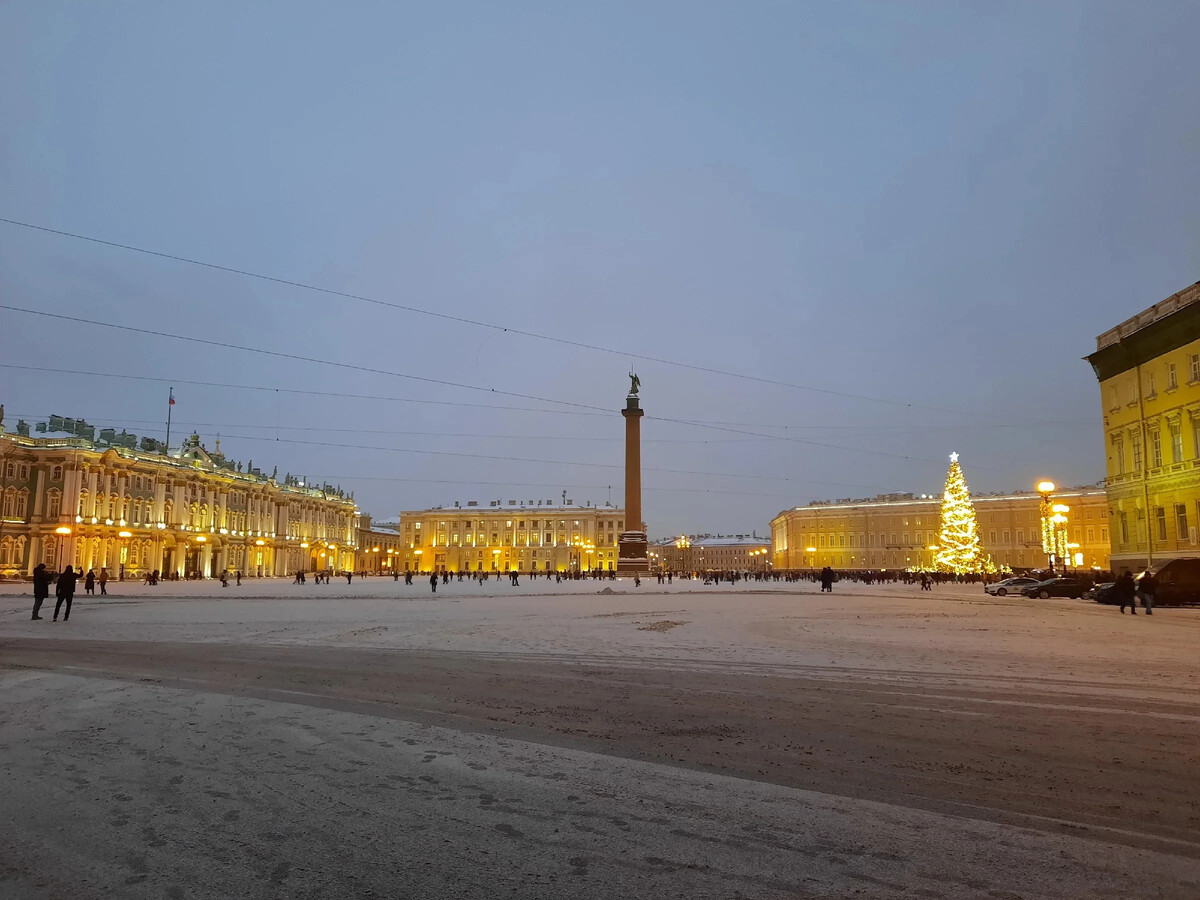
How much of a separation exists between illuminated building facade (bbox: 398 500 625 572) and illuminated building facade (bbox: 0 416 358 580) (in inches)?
1176

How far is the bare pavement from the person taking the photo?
3.83m

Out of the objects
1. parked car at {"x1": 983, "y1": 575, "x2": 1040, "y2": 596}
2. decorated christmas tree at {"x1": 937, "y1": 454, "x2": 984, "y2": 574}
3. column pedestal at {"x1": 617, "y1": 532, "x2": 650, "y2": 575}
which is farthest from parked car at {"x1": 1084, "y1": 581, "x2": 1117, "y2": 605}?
column pedestal at {"x1": 617, "y1": 532, "x2": 650, "y2": 575}

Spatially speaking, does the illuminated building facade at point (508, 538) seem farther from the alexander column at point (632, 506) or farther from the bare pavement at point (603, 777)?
the bare pavement at point (603, 777)

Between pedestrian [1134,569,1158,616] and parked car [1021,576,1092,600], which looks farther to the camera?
parked car [1021,576,1092,600]

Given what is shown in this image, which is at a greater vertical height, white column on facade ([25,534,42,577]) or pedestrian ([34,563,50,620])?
white column on facade ([25,534,42,577])

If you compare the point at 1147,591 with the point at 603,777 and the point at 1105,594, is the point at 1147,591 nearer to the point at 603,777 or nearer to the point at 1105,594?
the point at 1105,594

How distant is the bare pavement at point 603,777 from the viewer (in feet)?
12.6

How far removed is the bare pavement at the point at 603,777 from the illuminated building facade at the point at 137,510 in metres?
55.7

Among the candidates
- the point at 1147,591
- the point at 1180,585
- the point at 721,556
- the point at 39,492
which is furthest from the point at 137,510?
the point at 721,556

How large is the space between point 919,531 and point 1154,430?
257 feet

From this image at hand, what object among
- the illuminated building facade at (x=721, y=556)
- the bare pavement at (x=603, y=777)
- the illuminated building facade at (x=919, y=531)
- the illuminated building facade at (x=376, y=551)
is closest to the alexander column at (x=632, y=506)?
the illuminated building facade at (x=919, y=531)

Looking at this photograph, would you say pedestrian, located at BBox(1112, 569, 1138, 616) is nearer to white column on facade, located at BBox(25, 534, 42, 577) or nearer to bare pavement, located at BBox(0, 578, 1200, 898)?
bare pavement, located at BBox(0, 578, 1200, 898)

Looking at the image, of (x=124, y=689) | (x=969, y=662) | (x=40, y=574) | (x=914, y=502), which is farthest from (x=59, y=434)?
(x=914, y=502)

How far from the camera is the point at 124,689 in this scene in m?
9.30
